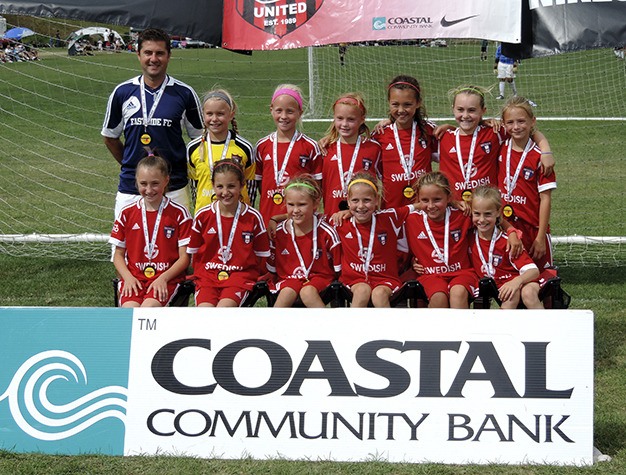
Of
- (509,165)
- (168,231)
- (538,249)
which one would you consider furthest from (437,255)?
(168,231)

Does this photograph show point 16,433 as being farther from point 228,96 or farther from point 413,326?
point 228,96

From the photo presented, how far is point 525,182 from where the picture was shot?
5.98 m

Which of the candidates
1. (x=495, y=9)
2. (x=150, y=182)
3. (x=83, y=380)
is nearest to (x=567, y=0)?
(x=495, y=9)

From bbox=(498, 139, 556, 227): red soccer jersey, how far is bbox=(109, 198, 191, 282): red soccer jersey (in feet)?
6.85

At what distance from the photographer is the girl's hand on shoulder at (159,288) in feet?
17.7

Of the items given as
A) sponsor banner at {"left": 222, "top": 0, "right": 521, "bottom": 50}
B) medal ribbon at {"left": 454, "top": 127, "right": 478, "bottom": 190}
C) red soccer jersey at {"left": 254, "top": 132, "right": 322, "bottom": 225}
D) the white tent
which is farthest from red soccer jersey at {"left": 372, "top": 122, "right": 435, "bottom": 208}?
the white tent

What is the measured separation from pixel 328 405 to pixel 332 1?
3.87 metres

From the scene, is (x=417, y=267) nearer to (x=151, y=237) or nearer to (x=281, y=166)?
(x=281, y=166)

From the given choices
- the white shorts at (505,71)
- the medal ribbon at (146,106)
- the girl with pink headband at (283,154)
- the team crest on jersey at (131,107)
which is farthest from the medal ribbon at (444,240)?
the white shorts at (505,71)

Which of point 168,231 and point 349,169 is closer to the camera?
point 168,231

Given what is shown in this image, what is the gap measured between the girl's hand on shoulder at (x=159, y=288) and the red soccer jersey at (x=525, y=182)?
2.24m

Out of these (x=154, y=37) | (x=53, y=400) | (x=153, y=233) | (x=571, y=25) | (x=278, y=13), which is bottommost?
(x=53, y=400)

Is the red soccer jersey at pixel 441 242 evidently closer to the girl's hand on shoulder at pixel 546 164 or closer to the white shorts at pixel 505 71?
the girl's hand on shoulder at pixel 546 164

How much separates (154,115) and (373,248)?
1.86 m
